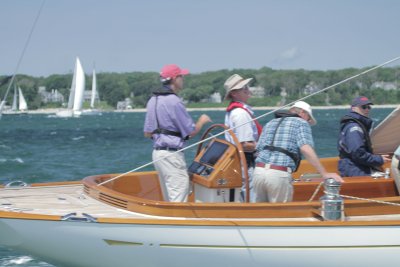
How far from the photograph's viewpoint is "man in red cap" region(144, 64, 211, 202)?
647 cm

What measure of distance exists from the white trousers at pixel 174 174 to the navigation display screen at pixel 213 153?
29 centimetres

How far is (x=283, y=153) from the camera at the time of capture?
596 centimetres

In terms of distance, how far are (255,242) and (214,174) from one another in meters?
0.87

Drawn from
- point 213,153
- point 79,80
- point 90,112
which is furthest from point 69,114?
point 213,153

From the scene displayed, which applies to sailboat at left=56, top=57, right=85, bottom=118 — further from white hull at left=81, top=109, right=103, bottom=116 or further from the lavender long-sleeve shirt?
the lavender long-sleeve shirt

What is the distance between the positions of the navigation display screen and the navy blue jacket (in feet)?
3.84

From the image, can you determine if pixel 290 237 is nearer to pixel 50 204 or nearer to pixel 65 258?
pixel 65 258

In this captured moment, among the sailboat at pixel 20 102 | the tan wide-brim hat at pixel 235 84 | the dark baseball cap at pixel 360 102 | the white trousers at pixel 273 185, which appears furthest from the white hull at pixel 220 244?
the sailboat at pixel 20 102

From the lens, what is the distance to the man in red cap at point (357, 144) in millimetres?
6824

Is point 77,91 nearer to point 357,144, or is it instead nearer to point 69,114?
point 69,114

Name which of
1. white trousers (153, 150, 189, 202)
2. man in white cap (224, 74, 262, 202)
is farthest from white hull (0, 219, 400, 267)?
man in white cap (224, 74, 262, 202)

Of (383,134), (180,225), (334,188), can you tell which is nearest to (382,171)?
(383,134)

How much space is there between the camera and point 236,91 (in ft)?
22.2

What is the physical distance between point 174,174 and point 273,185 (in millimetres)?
988
